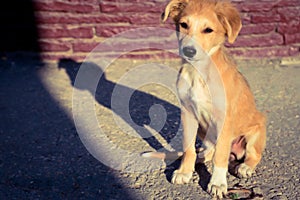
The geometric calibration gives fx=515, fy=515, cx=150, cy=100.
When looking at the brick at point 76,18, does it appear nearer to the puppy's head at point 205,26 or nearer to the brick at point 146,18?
the brick at point 146,18

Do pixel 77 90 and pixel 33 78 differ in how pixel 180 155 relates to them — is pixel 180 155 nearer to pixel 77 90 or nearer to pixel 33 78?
pixel 77 90

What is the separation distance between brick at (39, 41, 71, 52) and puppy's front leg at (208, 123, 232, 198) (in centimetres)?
324

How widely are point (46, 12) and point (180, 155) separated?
297cm

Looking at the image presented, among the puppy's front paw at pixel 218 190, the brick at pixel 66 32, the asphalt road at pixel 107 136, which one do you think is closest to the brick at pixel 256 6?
the asphalt road at pixel 107 136

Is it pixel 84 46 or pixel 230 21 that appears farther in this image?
pixel 84 46

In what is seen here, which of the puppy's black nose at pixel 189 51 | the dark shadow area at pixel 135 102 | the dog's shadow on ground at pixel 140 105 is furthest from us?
the dark shadow area at pixel 135 102

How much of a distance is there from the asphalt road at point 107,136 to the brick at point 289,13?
0.59 metres

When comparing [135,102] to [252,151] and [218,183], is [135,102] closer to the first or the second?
[252,151]

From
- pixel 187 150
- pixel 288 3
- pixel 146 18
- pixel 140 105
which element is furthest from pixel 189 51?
pixel 288 3

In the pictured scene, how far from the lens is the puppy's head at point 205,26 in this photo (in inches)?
142

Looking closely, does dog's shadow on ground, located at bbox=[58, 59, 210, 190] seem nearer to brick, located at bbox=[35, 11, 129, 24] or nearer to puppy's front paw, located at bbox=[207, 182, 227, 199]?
puppy's front paw, located at bbox=[207, 182, 227, 199]

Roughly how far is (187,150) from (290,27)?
2925 millimetres

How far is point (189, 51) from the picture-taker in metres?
3.58

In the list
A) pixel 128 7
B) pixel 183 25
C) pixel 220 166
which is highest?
pixel 183 25
